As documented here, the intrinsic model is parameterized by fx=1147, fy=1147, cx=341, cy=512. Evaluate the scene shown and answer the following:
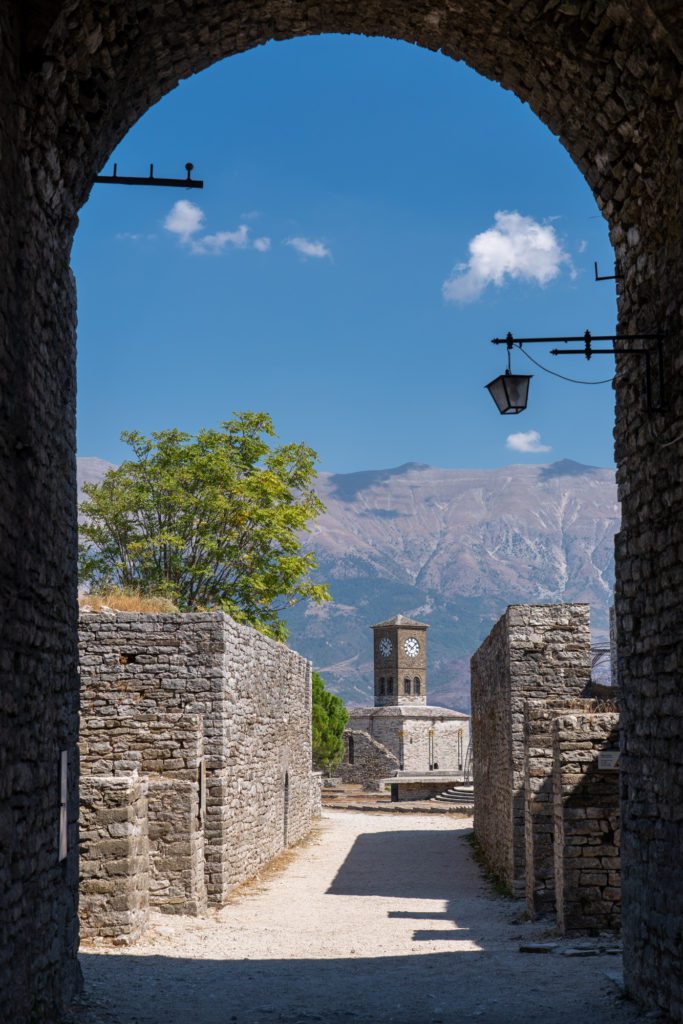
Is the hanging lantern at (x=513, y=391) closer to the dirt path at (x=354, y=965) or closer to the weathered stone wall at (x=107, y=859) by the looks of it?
the dirt path at (x=354, y=965)

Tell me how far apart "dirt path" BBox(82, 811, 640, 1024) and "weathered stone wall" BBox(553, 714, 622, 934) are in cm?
62

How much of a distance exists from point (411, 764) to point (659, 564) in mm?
64213

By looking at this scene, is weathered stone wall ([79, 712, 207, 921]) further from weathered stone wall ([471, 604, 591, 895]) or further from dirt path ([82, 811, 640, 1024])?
weathered stone wall ([471, 604, 591, 895])

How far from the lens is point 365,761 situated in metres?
65.3

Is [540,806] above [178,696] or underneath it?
underneath

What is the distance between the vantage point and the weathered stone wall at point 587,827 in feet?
35.5

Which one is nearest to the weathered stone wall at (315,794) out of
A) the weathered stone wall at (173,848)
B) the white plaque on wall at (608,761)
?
the weathered stone wall at (173,848)

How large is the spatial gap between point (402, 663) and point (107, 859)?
81.6 m

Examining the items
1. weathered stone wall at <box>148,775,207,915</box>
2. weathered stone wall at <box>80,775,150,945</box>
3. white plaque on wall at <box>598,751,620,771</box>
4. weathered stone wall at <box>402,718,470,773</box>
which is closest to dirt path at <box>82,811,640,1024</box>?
weathered stone wall at <box>80,775,150,945</box>

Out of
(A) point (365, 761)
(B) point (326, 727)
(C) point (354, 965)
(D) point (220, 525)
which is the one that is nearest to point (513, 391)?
(C) point (354, 965)

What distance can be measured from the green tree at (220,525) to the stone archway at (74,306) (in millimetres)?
22225

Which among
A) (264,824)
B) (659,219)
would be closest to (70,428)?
(659,219)

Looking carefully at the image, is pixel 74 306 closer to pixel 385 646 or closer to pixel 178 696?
pixel 178 696

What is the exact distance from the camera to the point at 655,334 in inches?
276
